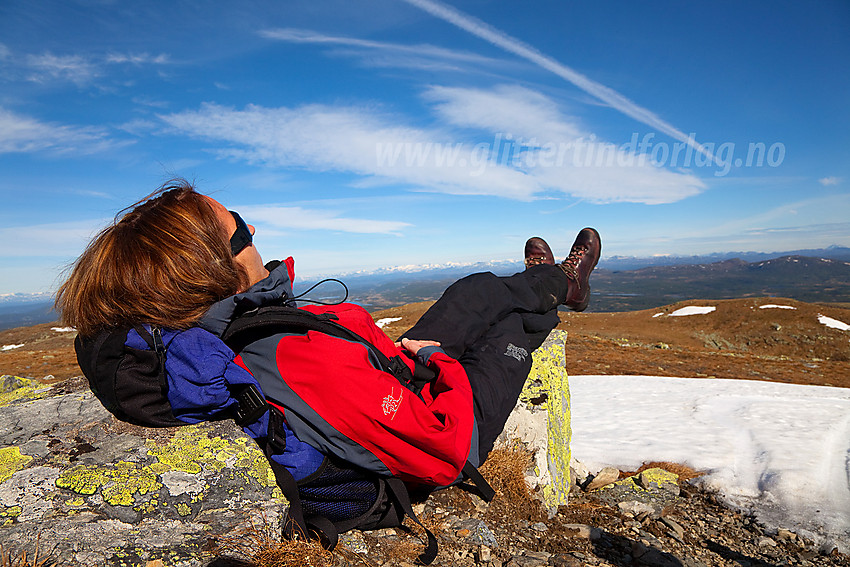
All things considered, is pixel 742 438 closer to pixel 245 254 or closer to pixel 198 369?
pixel 245 254

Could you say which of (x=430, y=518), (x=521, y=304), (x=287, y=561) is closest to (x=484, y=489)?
(x=430, y=518)

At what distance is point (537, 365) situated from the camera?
568 centimetres

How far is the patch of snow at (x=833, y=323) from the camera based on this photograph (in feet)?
110

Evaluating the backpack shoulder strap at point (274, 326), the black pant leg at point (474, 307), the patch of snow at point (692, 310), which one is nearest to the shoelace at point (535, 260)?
the black pant leg at point (474, 307)

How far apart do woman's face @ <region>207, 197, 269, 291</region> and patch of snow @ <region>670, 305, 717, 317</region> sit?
156 feet

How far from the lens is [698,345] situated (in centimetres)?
3291

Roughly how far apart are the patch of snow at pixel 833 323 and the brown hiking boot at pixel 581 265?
40216mm

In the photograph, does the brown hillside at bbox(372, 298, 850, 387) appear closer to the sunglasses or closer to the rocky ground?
the rocky ground

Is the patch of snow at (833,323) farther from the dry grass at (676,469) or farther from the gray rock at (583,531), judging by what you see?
the gray rock at (583,531)

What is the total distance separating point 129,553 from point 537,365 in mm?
4676

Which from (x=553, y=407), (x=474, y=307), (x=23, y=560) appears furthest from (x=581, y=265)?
(x=23, y=560)

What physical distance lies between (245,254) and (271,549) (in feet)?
6.50

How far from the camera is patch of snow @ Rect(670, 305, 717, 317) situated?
42.0 meters

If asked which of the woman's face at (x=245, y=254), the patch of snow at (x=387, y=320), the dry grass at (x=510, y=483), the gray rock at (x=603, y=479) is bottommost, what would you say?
the patch of snow at (x=387, y=320)
